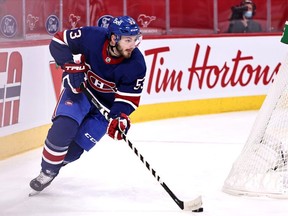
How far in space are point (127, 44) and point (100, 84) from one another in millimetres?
346

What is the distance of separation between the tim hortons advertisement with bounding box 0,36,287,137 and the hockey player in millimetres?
1342

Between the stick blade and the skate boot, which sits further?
the skate boot

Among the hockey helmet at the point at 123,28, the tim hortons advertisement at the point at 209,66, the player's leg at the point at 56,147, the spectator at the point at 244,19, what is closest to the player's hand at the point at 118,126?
the player's leg at the point at 56,147

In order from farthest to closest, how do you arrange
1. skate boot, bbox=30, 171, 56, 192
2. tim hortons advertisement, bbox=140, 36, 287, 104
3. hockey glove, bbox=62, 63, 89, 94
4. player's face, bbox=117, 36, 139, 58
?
tim hortons advertisement, bbox=140, 36, 287, 104 → skate boot, bbox=30, 171, 56, 192 → hockey glove, bbox=62, 63, 89, 94 → player's face, bbox=117, 36, 139, 58

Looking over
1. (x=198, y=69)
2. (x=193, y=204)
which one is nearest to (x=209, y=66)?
(x=198, y=69)

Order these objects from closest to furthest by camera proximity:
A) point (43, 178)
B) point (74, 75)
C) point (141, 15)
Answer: point (74, 75) → point (43, 178) → point (141, 15)

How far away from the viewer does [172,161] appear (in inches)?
185

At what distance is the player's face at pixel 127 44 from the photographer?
3.39m

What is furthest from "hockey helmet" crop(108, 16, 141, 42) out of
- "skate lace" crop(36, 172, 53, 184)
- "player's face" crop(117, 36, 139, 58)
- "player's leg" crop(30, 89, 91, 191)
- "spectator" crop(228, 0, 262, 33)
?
"spectator" crop(228, 0, 262, 33)

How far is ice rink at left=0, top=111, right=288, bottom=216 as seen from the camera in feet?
11.1

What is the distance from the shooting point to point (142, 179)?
4.11 meters

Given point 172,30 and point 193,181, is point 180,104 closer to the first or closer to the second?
point 172,30

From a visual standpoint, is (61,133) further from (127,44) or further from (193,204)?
(193,204)

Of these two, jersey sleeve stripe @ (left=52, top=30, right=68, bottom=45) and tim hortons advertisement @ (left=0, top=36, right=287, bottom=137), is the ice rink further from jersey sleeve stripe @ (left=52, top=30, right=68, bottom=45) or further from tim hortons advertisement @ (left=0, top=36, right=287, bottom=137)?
jersey sleeve stripe @ (left=52, top=30, right=68, bottom=45)
